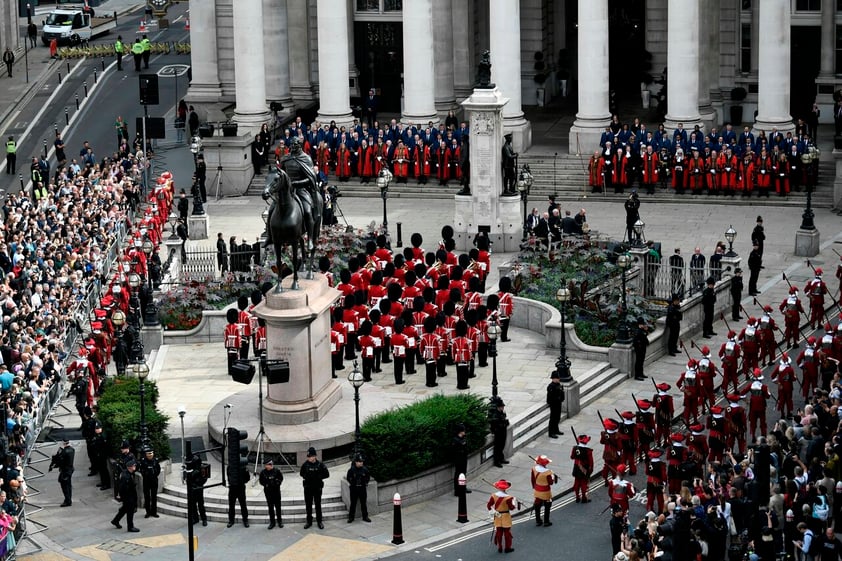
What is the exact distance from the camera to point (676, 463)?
40.9 m

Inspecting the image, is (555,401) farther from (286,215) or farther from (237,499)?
(237,499)

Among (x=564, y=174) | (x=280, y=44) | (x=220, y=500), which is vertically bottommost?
(x=220, y=500)

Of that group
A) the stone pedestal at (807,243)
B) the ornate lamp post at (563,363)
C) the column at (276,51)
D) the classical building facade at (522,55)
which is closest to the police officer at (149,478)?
the ornate lamp post at (563,363)

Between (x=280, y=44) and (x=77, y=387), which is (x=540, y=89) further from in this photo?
(x=77, y=387)

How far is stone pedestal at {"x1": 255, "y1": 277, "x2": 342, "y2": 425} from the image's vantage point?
4325 centimetres

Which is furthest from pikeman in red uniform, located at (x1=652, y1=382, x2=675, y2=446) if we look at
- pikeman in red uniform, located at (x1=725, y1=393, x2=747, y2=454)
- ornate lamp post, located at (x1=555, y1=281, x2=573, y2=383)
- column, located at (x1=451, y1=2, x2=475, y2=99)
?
column, located at (x1=451, y1=2, x2=475, y2=99)

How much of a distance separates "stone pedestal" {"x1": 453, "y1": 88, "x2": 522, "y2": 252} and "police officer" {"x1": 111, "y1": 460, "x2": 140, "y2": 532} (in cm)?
2285

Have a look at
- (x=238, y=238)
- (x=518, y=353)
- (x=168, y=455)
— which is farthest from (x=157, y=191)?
(x=168, y=455)

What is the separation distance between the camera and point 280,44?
7875 centimetres

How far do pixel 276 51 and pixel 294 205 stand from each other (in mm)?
36255

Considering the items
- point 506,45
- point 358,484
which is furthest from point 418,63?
point 358,484

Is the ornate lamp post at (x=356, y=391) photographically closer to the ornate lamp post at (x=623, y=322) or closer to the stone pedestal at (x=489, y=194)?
the ornate lamp post at (x=623, y=322)

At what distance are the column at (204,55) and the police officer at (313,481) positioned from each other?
42.8 meters

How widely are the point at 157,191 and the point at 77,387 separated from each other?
20.8 meters
